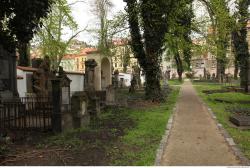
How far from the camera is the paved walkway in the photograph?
6906mm

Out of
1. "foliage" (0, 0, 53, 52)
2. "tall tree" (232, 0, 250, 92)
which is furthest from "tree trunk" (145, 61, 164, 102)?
"foliage" (0, 0, 53, 52)

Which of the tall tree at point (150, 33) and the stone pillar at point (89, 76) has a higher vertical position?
the tall tree at point (150, 33)

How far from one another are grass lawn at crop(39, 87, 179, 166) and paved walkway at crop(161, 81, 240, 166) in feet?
1.30

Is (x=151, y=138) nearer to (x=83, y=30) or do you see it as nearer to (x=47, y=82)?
(x=47, y=82)

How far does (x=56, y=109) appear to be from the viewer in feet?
32.5

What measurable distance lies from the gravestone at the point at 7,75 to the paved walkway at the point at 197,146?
5971mm

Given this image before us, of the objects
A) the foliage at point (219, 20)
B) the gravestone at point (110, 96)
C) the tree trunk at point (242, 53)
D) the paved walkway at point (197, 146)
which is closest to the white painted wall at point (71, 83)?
the gravestone at point (110, 96)

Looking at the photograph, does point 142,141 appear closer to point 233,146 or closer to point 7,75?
point 233,146

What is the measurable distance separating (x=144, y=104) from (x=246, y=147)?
10185 millimetres

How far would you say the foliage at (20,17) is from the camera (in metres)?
8.85

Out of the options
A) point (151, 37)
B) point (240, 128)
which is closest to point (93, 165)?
point (240, 128)

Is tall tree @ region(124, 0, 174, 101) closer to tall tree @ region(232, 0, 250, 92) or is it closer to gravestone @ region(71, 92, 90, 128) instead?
tall tree @ region(232, 0, 250, 92)

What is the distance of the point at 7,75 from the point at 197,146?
7650mm

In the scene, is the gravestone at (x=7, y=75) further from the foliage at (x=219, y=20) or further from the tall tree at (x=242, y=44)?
the tall tree at (x=242, y=44)
